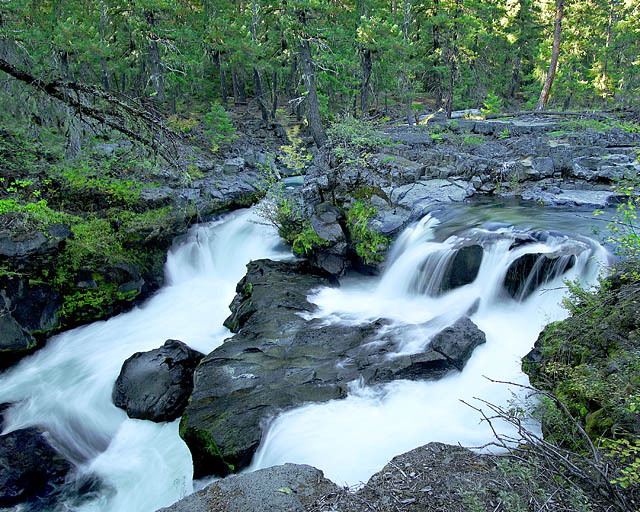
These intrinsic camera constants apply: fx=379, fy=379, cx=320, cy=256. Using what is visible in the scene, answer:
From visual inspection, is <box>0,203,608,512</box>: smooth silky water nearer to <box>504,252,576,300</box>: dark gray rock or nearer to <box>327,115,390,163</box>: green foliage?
<box>504,252,576,300</box>: dark gray rock

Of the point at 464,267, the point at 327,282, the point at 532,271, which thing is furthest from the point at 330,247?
the point at 532,271

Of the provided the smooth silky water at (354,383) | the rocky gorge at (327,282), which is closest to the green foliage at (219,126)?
the rocky gorge at (327,282)

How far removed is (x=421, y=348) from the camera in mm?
6875

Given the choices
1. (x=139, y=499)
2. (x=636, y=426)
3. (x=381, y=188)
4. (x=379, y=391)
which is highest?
(x=381, y=188)

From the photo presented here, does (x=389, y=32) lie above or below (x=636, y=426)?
above

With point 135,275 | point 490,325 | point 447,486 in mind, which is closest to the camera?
point 447,486

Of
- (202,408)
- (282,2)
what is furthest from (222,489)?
(282,2)

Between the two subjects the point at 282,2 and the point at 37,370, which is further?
the point at 282,2

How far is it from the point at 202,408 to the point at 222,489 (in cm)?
236

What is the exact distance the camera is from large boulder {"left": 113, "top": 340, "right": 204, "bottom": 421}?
652 cm

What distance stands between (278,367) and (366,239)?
15.8ft

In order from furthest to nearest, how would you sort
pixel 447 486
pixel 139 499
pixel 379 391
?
1. pixel 379 391
2. pixel 139 499
3. pixel 447 486

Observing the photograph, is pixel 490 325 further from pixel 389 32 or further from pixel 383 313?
pixel 389 32

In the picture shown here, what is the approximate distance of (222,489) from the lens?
3410 mm
